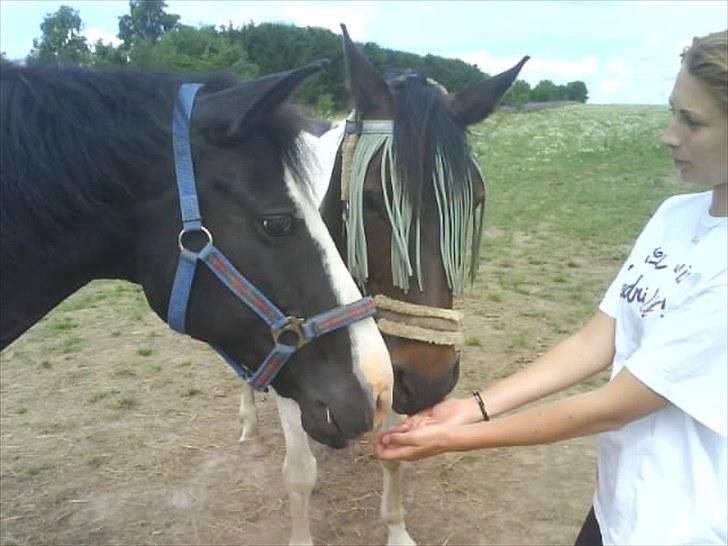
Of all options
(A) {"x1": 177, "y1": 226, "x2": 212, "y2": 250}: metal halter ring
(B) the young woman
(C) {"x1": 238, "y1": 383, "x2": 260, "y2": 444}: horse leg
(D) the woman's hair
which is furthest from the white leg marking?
(D) the woman's hair

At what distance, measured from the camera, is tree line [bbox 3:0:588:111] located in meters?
2.85

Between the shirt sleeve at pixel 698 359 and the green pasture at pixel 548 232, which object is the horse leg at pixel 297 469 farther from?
the shirt sleeve at pixel 698 359

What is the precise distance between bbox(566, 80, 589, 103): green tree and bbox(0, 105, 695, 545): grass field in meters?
53.9

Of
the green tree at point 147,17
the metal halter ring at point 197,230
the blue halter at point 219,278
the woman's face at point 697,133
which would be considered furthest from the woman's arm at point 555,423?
the green tree at point 147,17

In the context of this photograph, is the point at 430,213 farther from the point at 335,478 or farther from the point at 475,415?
the point at 335,478

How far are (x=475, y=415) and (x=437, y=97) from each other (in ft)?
3.93

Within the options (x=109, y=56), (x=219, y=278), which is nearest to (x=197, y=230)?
(x=219, y=278)

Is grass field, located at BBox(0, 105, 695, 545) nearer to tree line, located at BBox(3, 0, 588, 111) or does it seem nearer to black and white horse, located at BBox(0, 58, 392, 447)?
tree line, located at BBox(3, 0, 588, 111)

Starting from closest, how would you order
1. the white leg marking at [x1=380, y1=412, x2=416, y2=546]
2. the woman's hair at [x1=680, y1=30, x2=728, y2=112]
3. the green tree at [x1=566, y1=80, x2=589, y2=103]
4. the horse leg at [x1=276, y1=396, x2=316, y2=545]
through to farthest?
the woman's hair at [x1=680, y1=30, x2=728, y2=112] → the horse leg at [x1=276, y1=396, x2=316, y2=545] → the white leg marking at [x1=380, y1=412, x2=416, y2=546] → the green tree at [x1=566, y1=80, x2=589, y2=103]

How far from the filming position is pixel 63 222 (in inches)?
74.0

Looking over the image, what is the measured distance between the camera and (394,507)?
3537 mm

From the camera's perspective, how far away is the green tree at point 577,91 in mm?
58562

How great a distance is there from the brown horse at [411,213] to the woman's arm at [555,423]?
54cm

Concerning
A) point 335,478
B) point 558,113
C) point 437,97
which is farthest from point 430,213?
point 558,113
